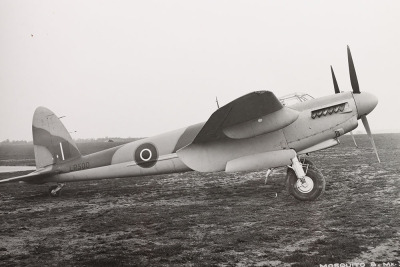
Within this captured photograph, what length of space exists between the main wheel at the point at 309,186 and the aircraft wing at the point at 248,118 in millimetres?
1038

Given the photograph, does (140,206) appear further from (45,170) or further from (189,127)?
(45,170)

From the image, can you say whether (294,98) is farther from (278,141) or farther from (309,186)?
(309,186)

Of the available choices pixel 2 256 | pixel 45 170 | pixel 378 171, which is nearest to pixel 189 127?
pixel 45 170

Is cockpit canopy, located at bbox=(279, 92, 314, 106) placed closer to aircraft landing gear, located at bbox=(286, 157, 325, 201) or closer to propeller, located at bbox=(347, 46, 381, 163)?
propeller, located at bbox=(347, 46, 381, 163)

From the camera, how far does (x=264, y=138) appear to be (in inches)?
265

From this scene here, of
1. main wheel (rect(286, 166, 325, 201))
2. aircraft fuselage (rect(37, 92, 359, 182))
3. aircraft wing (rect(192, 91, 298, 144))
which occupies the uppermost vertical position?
aircraft wing (rect(192, 91, 298, 144))

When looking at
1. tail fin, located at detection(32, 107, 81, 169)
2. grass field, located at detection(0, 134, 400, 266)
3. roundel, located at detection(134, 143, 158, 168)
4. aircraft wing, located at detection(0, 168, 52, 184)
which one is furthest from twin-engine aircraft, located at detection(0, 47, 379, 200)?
tail fin, located at detection(32, 107, 81, 169)

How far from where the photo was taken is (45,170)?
8.16 m

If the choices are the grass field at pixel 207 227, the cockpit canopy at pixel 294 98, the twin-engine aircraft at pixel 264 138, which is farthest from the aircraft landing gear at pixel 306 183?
the cockpit canopy at pixel 294 98

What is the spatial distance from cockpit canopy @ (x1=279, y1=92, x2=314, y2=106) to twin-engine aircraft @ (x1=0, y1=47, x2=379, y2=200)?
4 centimetres

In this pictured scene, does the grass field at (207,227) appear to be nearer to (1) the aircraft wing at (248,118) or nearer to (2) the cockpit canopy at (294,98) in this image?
(1) the aircraft wing at (248,118)

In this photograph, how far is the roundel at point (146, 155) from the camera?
24.8 feet

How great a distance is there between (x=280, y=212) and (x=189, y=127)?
9.74ft

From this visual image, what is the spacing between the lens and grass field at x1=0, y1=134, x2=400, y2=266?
3.62m
